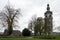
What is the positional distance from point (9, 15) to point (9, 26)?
11.8 feet

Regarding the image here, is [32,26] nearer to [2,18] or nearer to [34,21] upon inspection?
[34,21]

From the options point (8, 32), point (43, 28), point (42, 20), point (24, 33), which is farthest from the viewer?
point (42, 20)

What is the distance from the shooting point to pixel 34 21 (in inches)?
2963

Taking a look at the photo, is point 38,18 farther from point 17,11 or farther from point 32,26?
point 17,11

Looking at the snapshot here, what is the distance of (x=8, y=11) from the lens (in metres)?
57.2

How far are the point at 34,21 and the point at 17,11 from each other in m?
18.9

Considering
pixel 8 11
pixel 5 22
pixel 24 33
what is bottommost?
pixel 24 33

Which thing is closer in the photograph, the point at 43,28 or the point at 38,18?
the point at 43,28

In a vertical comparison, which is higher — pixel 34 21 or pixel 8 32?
pixel 34 21

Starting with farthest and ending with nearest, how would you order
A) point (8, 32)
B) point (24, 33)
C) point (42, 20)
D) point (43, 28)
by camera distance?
point (42, 20)
point (43, 28)
point (8, 32)
point (24, 33)

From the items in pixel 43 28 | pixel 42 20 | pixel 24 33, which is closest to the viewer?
pixel 24 33

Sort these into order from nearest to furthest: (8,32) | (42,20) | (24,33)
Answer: (24,33), (8,32), (42,20)

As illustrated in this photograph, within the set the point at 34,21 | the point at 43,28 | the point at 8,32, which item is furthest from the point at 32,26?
the point at 8,32

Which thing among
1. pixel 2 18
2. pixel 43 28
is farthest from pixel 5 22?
pixel 43 28
